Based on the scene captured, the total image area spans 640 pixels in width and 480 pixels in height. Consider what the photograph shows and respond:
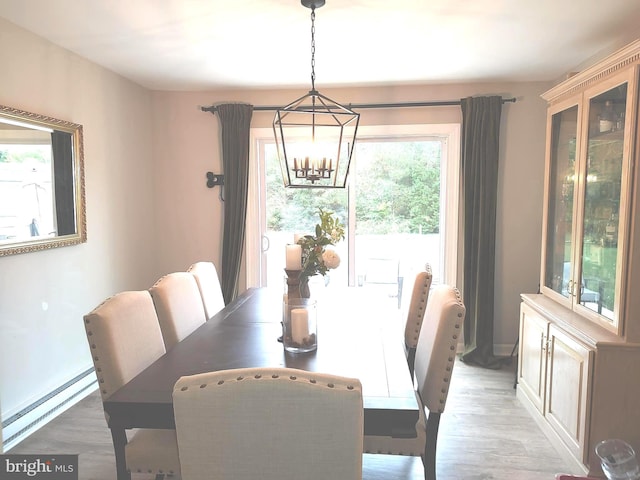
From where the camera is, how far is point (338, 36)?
267 centimetres

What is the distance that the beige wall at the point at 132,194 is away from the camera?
261cm

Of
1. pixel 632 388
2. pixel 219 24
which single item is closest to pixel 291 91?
pixel 219 24

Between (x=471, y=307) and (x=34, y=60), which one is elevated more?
(x=34, y=60)

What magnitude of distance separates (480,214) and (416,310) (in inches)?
59.7

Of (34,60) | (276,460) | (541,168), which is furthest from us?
(541,168)

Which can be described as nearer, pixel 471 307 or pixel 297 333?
pixel 297 333

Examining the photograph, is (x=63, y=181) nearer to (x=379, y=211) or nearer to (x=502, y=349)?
(x=379, y=211)

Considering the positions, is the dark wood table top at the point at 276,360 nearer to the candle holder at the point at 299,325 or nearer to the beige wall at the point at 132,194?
the candle holder at the point at 299,325

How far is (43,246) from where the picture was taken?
2.69 m

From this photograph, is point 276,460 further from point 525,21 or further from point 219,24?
point 525,21

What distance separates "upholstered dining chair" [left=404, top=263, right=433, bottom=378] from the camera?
2516 millimetres

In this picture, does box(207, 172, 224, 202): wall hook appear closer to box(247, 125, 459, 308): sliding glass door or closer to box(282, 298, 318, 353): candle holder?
box(247, 125, 459, 308): sliding glass door

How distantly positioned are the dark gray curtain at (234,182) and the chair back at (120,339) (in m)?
1.97

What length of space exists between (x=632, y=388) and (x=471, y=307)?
5.59ft
